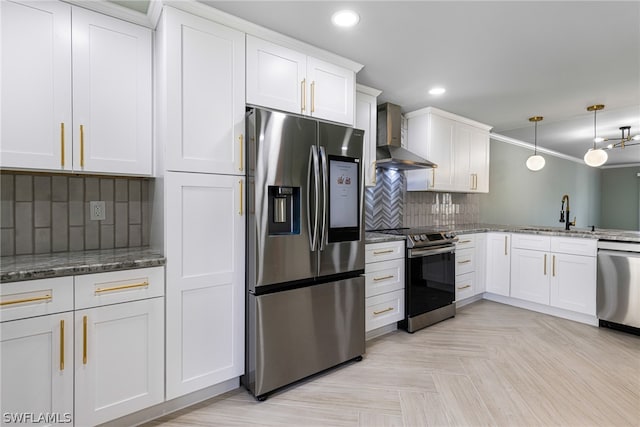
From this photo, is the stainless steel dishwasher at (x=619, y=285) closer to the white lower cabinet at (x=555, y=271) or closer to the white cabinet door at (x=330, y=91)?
the white lower cabinet at (x=555, y=271)

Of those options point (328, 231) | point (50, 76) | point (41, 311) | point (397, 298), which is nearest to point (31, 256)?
point (41, 311)

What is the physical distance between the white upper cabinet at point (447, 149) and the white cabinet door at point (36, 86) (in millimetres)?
3455

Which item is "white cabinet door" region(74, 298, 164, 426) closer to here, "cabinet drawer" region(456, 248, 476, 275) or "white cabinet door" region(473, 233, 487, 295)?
"cabinet drawer" region(456, 248, 476, 275)

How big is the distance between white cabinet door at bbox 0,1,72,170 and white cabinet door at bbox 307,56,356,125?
1504 millimetres

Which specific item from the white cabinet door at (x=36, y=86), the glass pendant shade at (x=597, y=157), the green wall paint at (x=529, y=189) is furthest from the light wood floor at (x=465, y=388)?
the green wall paint at (x=529, y=189)

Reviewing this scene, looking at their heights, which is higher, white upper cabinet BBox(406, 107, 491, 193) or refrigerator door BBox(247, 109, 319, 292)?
white upper cabinet BBox(406, 107, 491, 193)

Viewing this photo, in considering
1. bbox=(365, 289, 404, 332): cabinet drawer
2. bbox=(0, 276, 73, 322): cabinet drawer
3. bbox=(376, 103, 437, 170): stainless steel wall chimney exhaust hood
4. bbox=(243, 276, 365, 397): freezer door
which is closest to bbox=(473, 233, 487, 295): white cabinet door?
bbox=(376, 103, 437, 170): stainless steel wall chimney exhaust hood

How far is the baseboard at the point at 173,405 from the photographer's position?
1719 millimetres

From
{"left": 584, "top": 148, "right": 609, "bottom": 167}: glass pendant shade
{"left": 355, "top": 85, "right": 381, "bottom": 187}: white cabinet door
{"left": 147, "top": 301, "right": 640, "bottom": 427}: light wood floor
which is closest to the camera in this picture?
{"left": 147, "top": 301, "right": 640, "bottom": 427}: light wood floor

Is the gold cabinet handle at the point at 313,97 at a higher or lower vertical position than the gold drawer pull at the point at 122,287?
higher

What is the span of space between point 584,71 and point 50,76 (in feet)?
13.2

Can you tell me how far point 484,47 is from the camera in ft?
7.86

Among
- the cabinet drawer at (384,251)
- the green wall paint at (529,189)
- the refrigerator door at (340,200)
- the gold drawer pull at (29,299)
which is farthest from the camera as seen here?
the green wall paint at (529,189)

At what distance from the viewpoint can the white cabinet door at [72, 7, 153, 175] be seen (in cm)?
179
